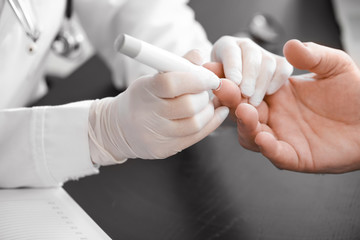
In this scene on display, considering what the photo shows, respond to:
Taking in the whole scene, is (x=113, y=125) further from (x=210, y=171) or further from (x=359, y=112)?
(x=359, y=112)

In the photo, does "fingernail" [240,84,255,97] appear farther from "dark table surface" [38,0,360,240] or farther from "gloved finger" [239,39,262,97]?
"dark table surface" [38,0,360,240]

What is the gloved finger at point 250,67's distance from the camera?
72 centimetres

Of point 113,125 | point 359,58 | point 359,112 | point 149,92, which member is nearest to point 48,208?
point 113,125

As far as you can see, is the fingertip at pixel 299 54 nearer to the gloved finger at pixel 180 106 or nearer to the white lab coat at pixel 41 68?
the gloved finger at pixel 180 106

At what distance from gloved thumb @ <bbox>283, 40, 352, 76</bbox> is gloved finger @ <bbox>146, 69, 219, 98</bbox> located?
6.1 inches

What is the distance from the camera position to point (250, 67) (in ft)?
2.41

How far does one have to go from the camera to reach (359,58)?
3.76 feet

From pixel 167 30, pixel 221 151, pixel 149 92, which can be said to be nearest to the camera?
pixel 149 92

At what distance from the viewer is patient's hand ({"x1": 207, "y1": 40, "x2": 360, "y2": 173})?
681 millimetres

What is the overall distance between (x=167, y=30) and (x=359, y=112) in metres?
0.58

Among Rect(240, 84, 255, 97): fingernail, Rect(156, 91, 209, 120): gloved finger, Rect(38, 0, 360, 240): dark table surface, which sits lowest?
Rect(38, 0, 360, 240): dark table surface

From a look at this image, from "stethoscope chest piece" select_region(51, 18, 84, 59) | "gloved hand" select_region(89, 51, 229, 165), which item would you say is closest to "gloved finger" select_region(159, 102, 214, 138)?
"gloved hand" select_region(89, 51, 229, 165)

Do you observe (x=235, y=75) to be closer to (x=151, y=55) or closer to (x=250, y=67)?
(x=250, y=67)

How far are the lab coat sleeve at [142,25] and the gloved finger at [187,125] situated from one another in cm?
41
